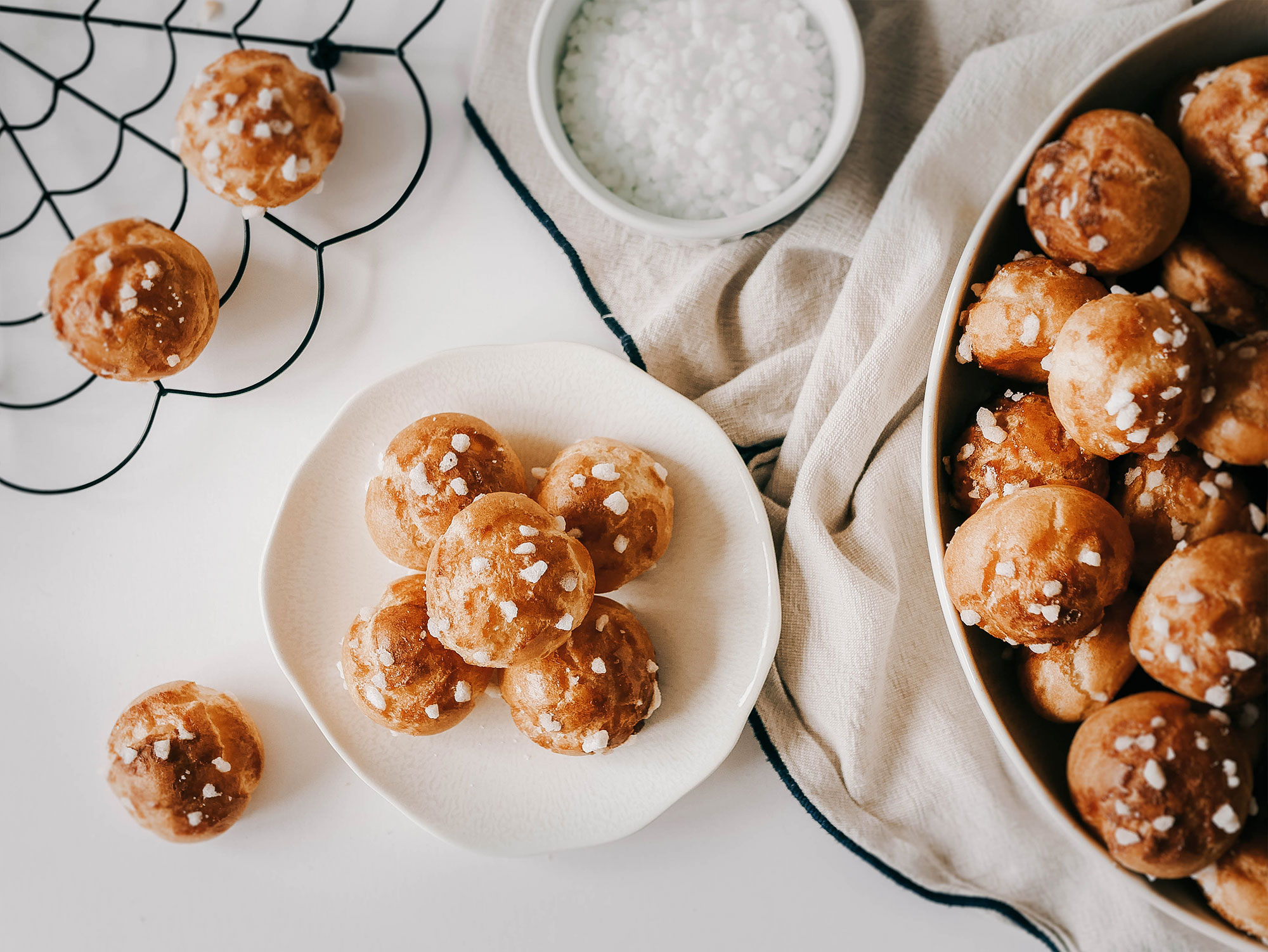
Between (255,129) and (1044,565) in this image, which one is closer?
(1044,565)

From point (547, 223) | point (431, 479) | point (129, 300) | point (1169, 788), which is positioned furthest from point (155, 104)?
point (1169, 788)

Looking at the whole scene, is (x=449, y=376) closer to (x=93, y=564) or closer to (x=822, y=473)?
(x=822, y=473)

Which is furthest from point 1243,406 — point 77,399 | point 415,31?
point 77,399

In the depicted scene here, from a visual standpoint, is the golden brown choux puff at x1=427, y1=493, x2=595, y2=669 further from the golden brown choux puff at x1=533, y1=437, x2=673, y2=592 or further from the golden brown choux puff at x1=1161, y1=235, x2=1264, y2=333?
the golden brown choux puff at x1=1161, y1=235, x2=1264, y2=333

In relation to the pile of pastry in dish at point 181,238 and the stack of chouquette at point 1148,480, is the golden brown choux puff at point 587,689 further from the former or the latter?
the pile of pastry in dish at point 181,238

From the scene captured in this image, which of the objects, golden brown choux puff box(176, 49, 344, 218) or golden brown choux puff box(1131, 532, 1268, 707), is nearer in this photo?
golden brown choux puff box(1131, 532, 1268, 707)

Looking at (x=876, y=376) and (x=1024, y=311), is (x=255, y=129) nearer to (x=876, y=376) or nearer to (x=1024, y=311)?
(x=876, y=376)

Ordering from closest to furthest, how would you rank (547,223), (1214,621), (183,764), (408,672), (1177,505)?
(1214,621)
(1177,505)
(408,672)
(183,764)
(547,223)

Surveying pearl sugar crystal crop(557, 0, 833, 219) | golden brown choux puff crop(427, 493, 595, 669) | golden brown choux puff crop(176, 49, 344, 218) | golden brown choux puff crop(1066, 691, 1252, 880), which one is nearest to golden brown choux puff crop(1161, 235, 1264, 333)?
golden brown choux puff crop(1066, 691, 1252, 880)
